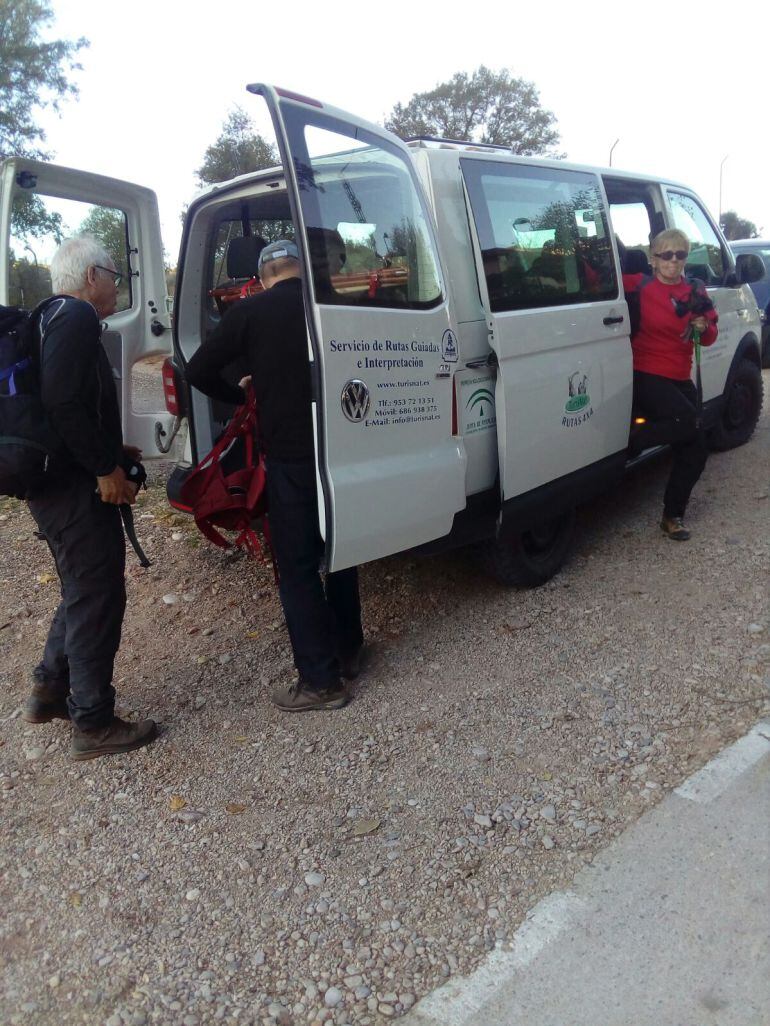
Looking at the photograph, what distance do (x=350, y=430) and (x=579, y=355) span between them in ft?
5.56

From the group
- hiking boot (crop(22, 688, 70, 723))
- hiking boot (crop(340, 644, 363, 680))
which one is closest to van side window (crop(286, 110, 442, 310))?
hiking boot (crop(340, 644, 363, 680))

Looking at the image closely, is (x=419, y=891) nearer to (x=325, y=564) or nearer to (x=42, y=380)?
(x=325, y=564)

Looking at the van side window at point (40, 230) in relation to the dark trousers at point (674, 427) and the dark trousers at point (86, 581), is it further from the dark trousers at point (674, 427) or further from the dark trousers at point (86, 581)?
the dark trousers at point (674, 427)

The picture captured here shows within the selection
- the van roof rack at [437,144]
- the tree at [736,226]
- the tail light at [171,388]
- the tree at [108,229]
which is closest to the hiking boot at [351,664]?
the tail light at [171,388]

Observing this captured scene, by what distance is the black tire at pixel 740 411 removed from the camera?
6.56 m

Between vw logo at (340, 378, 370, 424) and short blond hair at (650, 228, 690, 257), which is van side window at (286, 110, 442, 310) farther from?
short blond hair at (650, 228, 690, 257)

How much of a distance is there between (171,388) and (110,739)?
1914 mm

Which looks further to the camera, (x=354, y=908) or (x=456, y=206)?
(x=456, y=206)

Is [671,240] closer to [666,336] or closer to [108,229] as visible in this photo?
[666,336]

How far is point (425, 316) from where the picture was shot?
3.30m

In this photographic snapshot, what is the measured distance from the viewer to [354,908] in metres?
2.39

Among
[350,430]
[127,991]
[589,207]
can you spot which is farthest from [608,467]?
[127,991]

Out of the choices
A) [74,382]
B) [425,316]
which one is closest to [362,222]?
[425,316]

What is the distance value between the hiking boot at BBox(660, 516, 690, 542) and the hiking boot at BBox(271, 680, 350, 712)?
98.2 inches
